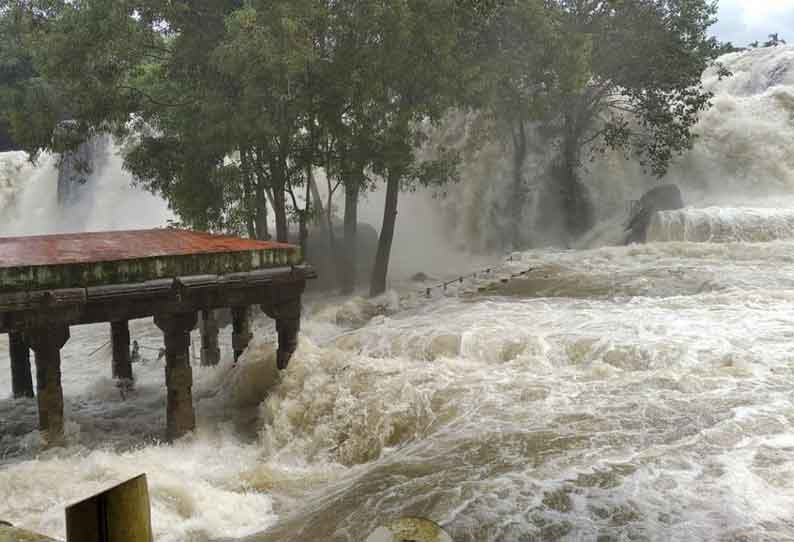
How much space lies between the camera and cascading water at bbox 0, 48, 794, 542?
6039 mm

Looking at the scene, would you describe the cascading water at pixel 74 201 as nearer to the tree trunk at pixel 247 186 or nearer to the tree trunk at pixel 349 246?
the tree trunk at pixel 349 246

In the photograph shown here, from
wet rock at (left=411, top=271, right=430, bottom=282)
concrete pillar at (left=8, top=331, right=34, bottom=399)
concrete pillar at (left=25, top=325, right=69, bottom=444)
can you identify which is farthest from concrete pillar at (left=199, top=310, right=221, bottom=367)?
wet rock at (left=411, top=271, right=430, bottom=282)

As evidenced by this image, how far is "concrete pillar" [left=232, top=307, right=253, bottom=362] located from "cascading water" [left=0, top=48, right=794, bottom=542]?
0.49m

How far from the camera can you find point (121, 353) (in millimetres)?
12758

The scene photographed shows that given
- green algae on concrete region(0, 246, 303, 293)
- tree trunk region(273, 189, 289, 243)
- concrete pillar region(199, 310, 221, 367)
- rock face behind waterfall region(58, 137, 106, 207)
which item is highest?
rock face behind waterfall region(58, 137, 106, 207)

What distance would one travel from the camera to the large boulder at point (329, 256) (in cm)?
2067

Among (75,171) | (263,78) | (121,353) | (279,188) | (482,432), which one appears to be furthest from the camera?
(75,171)

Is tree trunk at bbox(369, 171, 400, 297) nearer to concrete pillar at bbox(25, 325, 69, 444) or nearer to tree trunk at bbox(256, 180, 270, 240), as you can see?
tree trunk at bbox(256, 180, 270, 240)

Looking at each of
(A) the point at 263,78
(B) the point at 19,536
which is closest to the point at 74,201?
(A) the point at 263,78

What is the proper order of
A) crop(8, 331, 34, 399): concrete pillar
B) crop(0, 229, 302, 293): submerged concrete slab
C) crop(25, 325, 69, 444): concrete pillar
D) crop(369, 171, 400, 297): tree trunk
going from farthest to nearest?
crop(369, 171, 400, 297): tree trunk, crop(8, 331, 34, 399): concrete pillar, crop(25, 325, 69, 444): concrete pillar, crop(0, 229, 302, 293): submerged concrete slab

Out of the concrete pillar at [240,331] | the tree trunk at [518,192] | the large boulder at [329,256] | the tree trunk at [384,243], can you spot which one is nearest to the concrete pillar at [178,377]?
the concrete pillar at [240,331]

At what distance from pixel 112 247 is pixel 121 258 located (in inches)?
44.3

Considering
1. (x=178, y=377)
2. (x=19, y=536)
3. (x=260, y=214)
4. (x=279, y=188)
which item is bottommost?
(x=178, y=377)

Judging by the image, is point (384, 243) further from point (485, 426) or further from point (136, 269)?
point (485, 426)
